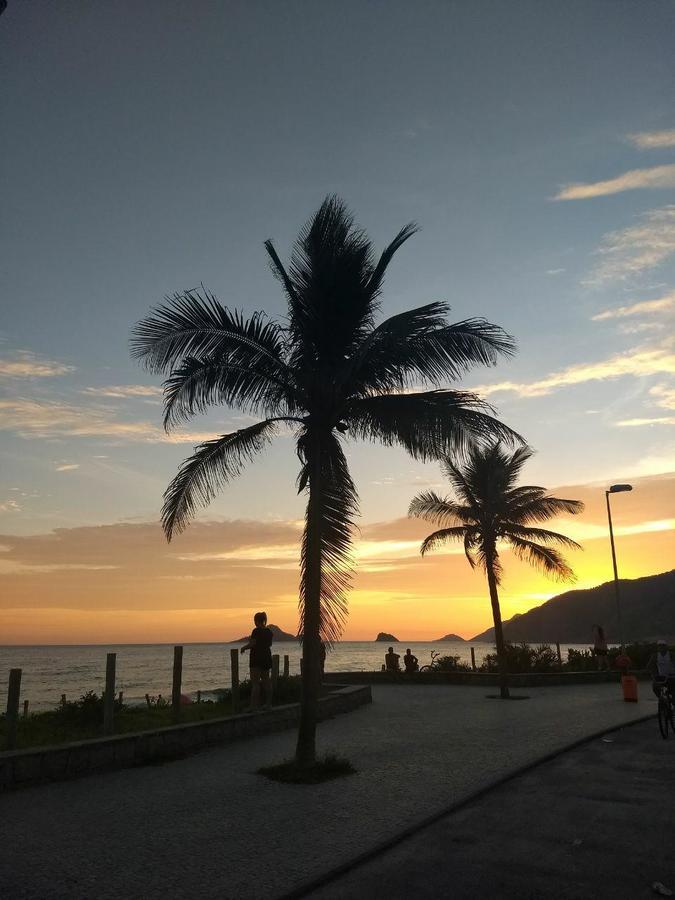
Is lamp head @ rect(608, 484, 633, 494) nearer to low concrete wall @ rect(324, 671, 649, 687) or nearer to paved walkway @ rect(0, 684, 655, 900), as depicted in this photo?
low concrete wall @ rect(324, 671, 649, 687)

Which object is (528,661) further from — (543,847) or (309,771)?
(543,847)

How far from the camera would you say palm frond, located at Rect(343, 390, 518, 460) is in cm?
1067

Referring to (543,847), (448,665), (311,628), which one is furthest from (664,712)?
(448,665)

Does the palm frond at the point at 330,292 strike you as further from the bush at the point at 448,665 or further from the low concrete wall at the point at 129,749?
the bush at the point at 448,665

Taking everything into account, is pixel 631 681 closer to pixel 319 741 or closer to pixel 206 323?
pixel 319 741

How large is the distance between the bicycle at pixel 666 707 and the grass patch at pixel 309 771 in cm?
659

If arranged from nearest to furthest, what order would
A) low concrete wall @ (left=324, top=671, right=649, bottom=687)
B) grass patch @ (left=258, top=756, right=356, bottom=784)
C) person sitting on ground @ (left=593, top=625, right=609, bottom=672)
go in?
1. grass patch @ (left=258, top=756, right=356, bottom=784)
2. low concrete wall @ (left=324, top=671, right=649, bottom=687)
3. person sitting on ground @ (left=593, top=625, right=609, bottom=672)

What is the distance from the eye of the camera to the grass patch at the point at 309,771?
951 cm

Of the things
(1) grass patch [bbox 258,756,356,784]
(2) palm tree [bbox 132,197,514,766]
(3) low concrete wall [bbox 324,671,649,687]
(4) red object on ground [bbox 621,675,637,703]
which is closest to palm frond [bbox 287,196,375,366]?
(2) palm tree [bbox 132,197,514,766]

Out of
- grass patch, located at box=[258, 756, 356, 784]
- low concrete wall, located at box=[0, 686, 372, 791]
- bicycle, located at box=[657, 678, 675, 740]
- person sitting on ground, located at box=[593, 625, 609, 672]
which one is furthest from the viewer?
person sitting on ground, located at box=[593, 625, 609, 672]

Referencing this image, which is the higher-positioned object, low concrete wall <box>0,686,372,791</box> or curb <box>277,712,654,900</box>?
low concrete wall <box>0,686,372,791</box>

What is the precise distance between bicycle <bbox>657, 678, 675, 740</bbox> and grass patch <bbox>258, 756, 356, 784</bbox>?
21.6ft

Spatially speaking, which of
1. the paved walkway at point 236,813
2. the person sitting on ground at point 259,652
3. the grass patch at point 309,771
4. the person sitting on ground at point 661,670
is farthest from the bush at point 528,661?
the grass patch at point 309,771

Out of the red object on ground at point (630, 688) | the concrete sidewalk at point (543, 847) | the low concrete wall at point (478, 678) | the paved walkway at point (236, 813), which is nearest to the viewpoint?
the concrete sidewalk at point (543, 847)
